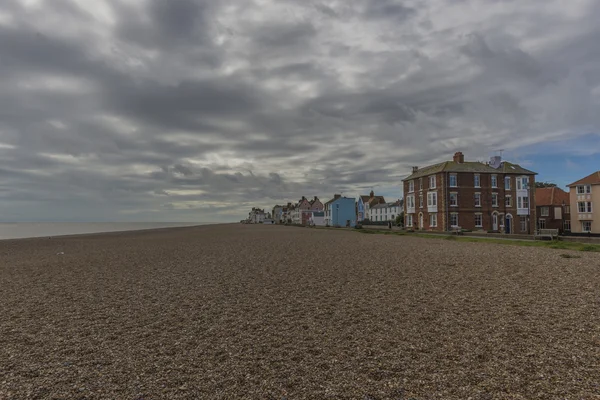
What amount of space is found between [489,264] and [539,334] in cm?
1204

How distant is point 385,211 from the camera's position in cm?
12962

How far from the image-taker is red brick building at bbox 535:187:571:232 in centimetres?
7531

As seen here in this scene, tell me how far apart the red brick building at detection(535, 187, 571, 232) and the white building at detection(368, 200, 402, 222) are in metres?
42.6

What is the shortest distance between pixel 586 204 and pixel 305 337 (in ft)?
235

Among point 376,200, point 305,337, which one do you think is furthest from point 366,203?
point 305,337

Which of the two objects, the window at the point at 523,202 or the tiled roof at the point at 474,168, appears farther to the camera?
the window at the point at 523,202

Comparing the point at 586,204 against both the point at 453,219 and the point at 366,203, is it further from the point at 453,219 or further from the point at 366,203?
the point at 366,203

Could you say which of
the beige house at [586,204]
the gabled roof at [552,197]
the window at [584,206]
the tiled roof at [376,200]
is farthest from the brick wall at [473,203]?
the tiled roof at [376,200]

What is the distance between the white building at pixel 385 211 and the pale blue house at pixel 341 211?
Result: 39.6 feet

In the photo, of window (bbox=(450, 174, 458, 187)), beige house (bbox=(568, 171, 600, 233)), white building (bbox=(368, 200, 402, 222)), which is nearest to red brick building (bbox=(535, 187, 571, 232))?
beige house (bbox=(568, 171, 600, 233))

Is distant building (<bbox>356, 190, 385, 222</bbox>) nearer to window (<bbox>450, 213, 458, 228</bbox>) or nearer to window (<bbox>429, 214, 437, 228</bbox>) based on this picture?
window (<bbox>429, 214, 437, 228</bbox>)

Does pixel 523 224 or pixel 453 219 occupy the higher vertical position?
pixel 453 219

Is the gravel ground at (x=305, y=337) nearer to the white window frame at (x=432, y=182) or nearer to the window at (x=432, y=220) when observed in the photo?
the window at (x=432, y=220)

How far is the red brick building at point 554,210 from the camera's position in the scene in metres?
75.3
